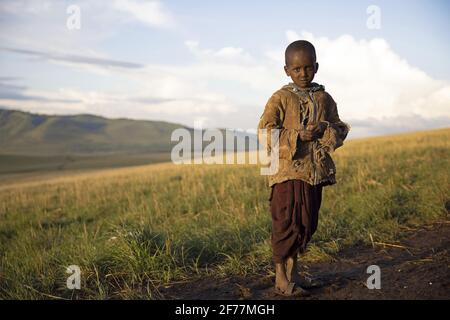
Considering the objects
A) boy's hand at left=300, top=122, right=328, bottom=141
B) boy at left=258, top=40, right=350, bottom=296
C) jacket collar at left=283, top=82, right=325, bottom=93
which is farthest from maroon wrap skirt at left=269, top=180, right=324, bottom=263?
jacket collar at left=283, top=82, right=325, bottom=93

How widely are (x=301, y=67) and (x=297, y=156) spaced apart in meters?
0.77

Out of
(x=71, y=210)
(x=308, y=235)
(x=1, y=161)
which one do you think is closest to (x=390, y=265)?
(x=308, y=235)

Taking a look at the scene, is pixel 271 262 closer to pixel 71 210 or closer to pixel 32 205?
pixel 71 210

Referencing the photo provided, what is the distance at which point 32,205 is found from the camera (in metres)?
12.0

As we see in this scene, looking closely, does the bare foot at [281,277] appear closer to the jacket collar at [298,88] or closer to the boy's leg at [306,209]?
the boy's leg at [306,209]

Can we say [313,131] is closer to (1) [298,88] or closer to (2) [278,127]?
(2) [278,127]

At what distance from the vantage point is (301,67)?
12.3 feet

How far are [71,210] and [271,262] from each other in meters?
7.13

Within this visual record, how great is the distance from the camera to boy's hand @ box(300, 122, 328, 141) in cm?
378

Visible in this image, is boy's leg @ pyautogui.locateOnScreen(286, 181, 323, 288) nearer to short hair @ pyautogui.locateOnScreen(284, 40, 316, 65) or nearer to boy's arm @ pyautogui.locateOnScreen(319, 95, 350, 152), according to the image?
boy's arm @ pyautogui.locateOnScreen(319, 95, 350, 152)

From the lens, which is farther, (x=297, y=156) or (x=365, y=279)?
(x=365, y=279)

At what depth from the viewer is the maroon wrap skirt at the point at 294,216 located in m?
3.82

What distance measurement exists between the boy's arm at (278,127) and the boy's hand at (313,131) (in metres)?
0.06

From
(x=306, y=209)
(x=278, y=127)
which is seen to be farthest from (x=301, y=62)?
(x=306, y=209)
